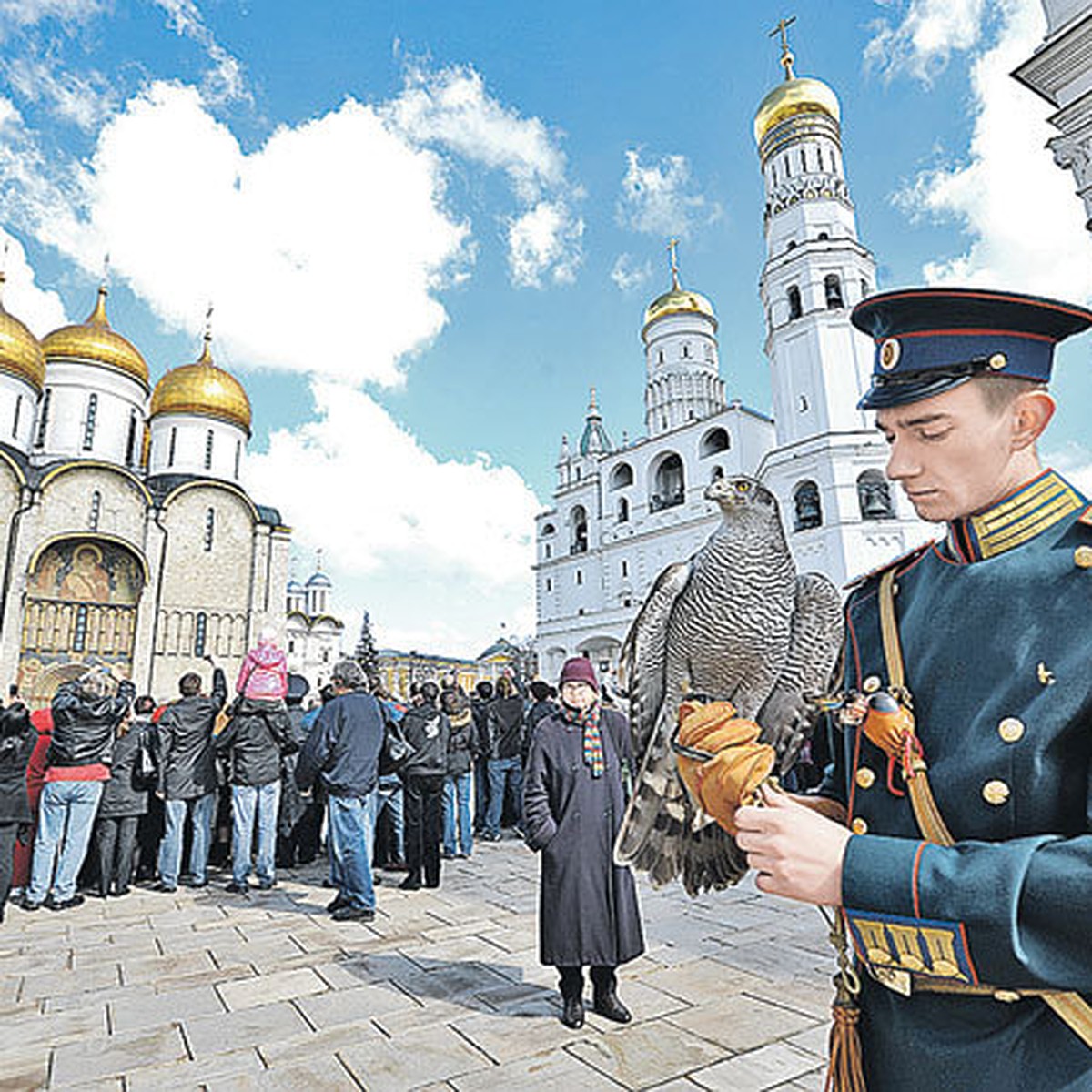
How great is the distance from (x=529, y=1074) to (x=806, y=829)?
298 centimetres

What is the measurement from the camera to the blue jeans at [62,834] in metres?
6.26

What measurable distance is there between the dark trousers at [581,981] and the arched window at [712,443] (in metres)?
32.7

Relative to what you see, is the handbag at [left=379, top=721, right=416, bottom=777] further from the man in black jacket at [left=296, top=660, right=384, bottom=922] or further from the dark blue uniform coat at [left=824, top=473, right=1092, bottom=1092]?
the dark blue uniform coat at [left=824, top=473, right=1092, bottom=1092]

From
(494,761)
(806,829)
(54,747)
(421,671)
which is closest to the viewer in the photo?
(806,829)

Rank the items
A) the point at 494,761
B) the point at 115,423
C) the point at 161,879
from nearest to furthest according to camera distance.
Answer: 1. the point at 161,879
2. the point at 494,761
3. the point at 115,423

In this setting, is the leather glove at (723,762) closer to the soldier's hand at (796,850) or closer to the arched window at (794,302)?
the soldier's hand at (796,850)

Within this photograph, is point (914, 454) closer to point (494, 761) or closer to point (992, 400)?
point (992, 400)

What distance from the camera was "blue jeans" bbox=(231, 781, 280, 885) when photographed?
6688mm

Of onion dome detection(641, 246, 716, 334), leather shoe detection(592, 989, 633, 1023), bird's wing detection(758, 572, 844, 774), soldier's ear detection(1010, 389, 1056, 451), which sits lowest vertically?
leather shoe detection(592, 989, 633, 1023)

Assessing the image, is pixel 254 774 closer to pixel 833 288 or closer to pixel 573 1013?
pixel 573 1013

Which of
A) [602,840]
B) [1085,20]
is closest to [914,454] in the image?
[602,840]

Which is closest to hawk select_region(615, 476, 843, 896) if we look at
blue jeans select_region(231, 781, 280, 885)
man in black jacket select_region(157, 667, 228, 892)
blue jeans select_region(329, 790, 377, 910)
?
blue jeans select_region(329, 790, 377, 910)

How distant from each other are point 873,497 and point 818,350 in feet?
19.3

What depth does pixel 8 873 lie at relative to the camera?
5762mm
